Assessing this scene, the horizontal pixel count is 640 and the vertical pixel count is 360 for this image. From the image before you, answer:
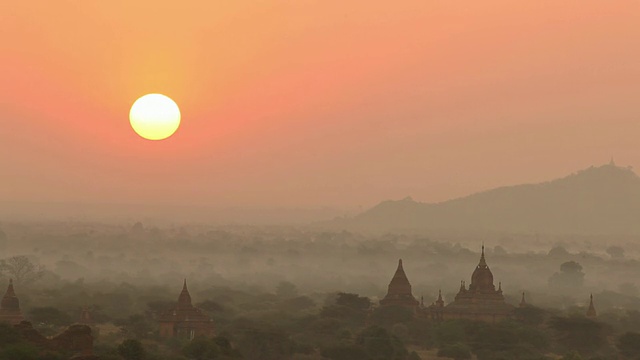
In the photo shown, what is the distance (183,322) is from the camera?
332 feet

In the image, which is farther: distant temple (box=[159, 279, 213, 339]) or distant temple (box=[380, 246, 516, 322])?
distant temple (box=[380, 246, 516, 322])

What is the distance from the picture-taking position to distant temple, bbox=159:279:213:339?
3964 inches

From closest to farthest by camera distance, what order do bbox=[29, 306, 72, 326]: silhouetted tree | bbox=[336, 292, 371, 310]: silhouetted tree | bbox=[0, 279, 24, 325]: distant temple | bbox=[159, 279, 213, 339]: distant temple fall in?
bbox=[0, 279, 24, 325]: distant temple < bbox=[159, 279, 213, 339]: distant temple < bbox=[29, 306, 72, 326]: silhouetted tree < bbox=[336, 292, 371, 310]: silhouetted tree

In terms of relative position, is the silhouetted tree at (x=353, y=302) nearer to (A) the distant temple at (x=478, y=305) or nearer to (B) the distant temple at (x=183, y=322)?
(A) the distant temple at (x=478, y=305)

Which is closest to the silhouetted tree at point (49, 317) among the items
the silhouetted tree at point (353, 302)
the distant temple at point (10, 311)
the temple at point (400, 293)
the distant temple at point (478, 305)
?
the distant temple at point (10, 311)

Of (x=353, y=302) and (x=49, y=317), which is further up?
(x=353, y=302)

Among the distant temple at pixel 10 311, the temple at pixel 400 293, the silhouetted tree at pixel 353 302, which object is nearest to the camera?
the distant temple at pixel 10 311

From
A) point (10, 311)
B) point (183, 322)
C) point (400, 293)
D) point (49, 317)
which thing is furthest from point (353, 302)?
point (10, 311)

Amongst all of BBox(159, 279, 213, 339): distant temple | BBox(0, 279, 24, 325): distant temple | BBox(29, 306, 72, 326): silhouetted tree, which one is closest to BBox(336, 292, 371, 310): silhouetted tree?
BBox(159, 279, 213, 339): distant temple

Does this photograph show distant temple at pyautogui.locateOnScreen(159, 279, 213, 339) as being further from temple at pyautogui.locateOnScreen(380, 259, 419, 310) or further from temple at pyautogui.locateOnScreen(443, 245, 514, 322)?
temple at pyautogui.locateOnScreen(443, 245, 514, 322)

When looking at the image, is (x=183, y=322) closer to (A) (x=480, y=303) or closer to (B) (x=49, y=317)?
(B) (x=49, y=317)

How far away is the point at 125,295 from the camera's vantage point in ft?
533

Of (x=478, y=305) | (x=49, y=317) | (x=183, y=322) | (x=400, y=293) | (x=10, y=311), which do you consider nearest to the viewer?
(x=10, y=311)

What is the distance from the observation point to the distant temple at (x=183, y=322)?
330 ft
